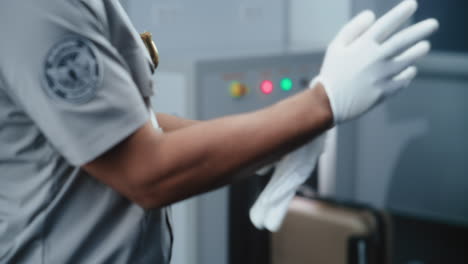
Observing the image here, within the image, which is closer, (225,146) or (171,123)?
(225,146)

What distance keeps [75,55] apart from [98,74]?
33 mm

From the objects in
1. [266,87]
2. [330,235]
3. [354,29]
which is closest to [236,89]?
[266,87]

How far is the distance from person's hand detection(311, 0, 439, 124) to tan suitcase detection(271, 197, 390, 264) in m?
0.81

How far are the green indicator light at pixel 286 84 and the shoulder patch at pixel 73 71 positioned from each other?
1107 millimetres

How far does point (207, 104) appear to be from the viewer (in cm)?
154

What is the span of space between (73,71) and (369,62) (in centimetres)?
43

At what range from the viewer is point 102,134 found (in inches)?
26.8

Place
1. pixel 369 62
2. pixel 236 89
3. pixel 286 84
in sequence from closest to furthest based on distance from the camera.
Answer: pixel 369 62
pixel 236 89
pixel 286 84

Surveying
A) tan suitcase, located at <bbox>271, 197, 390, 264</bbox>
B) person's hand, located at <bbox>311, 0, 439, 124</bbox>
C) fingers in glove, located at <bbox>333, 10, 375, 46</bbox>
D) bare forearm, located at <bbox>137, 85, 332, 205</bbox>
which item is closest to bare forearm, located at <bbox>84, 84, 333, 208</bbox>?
bare forearm, located at <bbox>137, 85, 332, 205</bbox>

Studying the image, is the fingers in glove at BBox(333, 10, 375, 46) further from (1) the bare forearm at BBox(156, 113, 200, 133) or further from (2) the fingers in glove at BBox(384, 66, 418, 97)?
(1) the bare forearm at BBox(156, 113, 200, 133)

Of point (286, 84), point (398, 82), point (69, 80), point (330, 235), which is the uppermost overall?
point (69, 80)

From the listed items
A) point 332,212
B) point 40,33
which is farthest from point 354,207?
point 40,33

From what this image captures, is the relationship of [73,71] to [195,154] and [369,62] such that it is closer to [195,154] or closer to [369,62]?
[195,154]

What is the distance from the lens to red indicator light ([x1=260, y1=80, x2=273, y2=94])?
1682 millimetres
